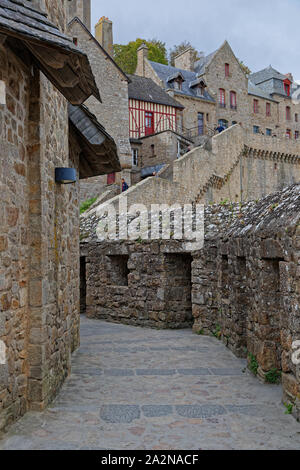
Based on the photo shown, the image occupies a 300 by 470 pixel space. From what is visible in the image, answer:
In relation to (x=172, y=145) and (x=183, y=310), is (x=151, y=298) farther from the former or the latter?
(x=172, y=145)

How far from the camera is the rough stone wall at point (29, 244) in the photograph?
412 cm

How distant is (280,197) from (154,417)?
10.5ft

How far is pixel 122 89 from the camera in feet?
82.1

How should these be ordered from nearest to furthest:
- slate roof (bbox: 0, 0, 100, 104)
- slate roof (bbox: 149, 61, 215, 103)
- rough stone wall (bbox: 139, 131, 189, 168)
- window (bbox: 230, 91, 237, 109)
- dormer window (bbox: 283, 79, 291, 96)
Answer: slate roof (bbox: 0, 0, 100, 104) < rough stone wall (bbox: 139, 131, 189, 168) < slate roof (bbox: 149, 61, 215, 103) < window (bbox: 230, 91, 237, 109) < dormer window (bbox: 283, 79, 291, 96)

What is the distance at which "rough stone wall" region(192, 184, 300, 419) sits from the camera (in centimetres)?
457

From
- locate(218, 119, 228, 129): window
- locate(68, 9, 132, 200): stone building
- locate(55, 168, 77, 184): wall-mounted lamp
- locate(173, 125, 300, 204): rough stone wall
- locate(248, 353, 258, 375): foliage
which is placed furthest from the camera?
locate(218, 119, 228, 129): window

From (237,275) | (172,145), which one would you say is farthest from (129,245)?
(172,145)

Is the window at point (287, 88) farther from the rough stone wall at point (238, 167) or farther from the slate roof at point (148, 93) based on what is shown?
the slate roof at point (148, 93)

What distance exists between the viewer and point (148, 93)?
29.5 m

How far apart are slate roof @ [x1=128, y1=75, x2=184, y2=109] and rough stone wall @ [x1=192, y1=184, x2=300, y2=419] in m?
21.2

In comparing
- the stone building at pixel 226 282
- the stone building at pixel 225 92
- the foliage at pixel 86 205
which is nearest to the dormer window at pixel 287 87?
the stone building at pixel 225 92

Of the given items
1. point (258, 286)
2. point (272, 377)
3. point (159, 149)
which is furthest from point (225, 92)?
point (272, 377)

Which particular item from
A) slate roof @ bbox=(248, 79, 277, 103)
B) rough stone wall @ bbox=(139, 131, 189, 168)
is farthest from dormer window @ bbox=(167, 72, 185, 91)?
slate roof @ bbox=(248, 79, 277, 103)

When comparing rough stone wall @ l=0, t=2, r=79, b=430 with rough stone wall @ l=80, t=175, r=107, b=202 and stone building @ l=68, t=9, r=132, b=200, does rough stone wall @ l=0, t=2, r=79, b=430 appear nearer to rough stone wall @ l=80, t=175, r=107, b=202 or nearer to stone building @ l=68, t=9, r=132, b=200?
rough stone wall @ l=80, t=175, r=107, b=202
